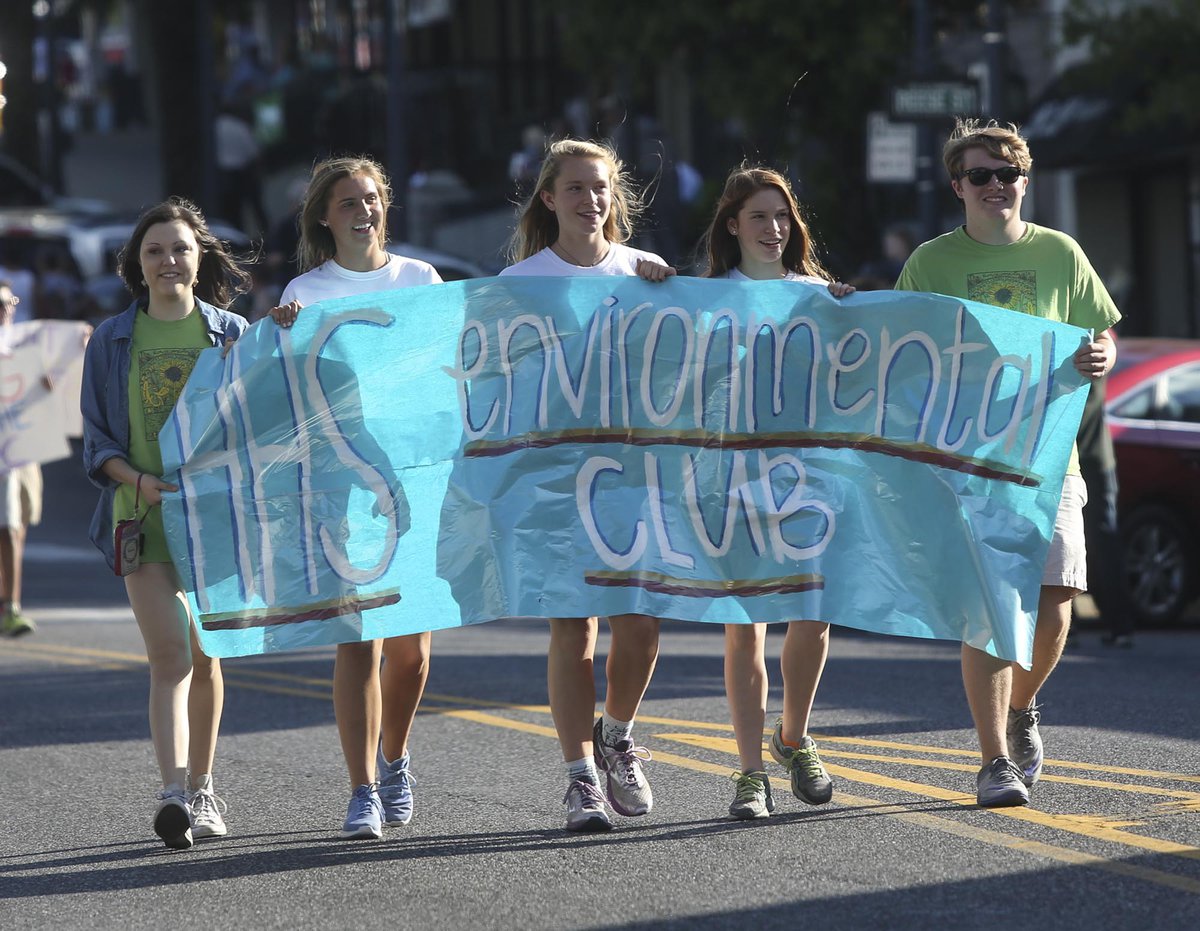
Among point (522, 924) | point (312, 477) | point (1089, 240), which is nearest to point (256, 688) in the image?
point (312, 477)

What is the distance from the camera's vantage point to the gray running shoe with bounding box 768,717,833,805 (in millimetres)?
6965

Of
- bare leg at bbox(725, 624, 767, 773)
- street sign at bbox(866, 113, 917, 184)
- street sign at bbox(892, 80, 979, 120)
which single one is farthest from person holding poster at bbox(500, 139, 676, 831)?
street sign at bbox(866, 113, 917, 184)

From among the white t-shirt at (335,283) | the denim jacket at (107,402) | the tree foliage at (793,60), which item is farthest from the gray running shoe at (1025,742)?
the tree foliage at (793,60)

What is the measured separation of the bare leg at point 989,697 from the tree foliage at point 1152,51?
13721 millimetres

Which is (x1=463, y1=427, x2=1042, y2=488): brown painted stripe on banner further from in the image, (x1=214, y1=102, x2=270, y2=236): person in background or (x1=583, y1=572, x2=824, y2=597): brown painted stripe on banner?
(x1=214, y1=102, x2=270, y2=236): person in background

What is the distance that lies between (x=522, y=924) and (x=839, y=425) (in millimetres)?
2128

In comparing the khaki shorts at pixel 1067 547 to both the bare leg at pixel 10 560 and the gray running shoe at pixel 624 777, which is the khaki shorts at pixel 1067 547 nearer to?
the gray running shoe at pixel 624 777

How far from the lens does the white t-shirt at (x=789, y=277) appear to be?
7.12m

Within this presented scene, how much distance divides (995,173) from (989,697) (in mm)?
1640

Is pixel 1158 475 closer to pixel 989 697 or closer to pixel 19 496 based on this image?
pixel 989 697

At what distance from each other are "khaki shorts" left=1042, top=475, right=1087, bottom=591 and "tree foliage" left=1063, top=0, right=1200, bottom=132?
1331 centimetres

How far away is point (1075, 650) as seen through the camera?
39.3 ft

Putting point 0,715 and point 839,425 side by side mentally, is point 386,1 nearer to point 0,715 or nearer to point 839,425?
point 0,715

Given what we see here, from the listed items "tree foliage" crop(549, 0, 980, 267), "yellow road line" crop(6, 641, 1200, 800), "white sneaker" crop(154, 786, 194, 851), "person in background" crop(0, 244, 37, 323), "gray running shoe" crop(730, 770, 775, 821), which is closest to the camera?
"white sneaker" crop(154, 786, 194, 851)
